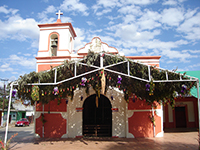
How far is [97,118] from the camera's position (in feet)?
36.7

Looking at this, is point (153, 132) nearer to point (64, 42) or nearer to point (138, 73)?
point (138, 73)

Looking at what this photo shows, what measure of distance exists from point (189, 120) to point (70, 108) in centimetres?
1140

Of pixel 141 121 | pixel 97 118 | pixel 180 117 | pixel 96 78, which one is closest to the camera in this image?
pixel 96 78

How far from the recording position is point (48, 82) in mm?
8062

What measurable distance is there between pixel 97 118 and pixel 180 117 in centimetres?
921

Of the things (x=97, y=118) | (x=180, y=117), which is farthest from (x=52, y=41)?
(x=180, y=117)

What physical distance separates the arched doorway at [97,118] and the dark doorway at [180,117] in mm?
A: 8255

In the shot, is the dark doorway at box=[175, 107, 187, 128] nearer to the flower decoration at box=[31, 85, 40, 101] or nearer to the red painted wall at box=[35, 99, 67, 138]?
the red painted wall at box=[35, 99, 67, 138]

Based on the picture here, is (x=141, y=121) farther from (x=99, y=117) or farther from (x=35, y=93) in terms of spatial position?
(x=35, y=93)

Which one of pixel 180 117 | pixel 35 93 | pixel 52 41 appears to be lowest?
pixel 180 117

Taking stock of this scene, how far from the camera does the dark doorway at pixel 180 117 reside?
15914 millimetres

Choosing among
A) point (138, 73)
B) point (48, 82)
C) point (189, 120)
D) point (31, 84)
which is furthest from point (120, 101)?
point (189, 120)

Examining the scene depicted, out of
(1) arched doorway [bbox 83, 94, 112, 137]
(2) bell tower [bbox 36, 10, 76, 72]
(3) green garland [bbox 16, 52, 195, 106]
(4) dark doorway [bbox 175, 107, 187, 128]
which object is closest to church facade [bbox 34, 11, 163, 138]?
(1) arched doorway [bbox 83, 94, 112, 137]

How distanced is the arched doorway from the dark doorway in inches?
325
